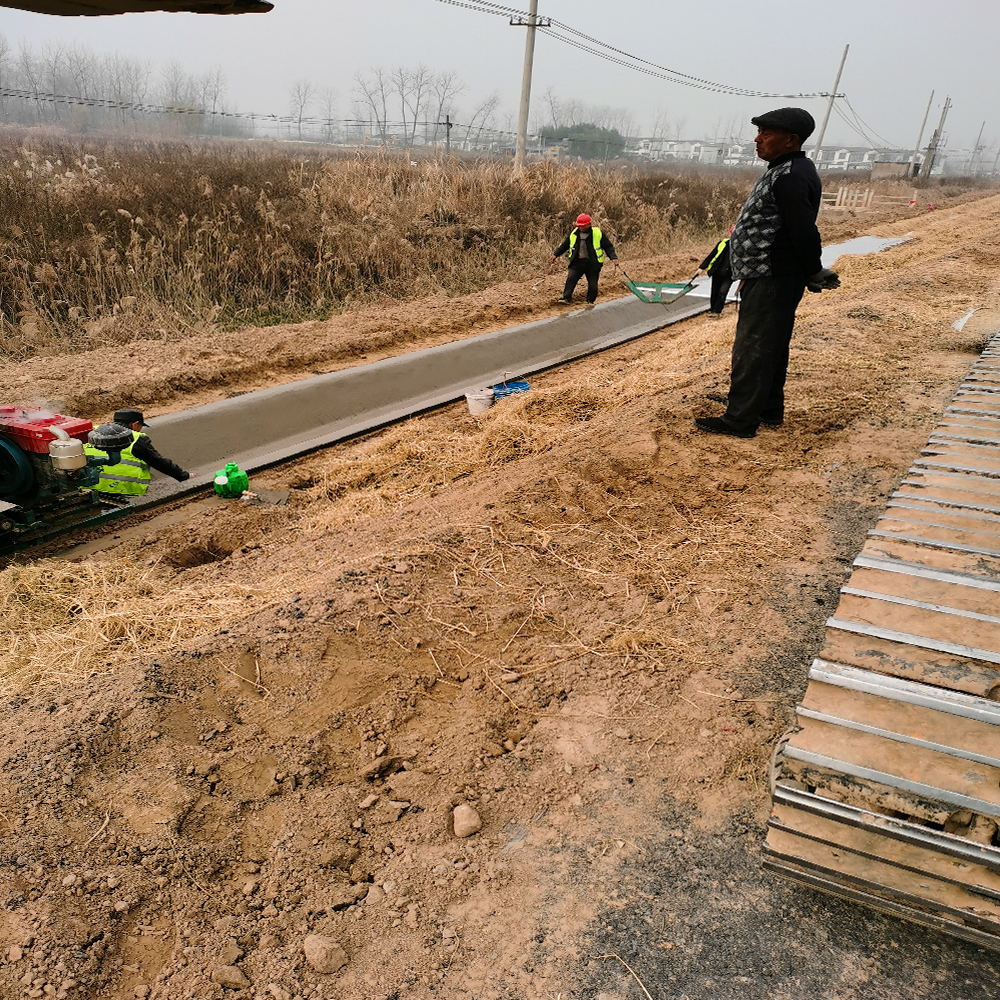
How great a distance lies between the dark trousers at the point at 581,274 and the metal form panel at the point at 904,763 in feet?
36.2

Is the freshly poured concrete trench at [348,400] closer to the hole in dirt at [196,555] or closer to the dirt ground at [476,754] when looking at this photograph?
the hole in dirt at [196,555]

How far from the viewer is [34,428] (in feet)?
15.8

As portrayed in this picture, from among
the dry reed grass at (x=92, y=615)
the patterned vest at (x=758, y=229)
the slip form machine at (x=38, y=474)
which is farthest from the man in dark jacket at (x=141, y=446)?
the patterned vest at (x=758, y=229)

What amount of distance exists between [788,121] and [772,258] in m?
0.87

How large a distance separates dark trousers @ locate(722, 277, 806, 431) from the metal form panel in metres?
3.05

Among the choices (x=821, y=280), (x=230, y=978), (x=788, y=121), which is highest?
(x=788, y=121)

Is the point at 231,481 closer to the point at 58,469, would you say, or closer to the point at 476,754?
the point at 58,469

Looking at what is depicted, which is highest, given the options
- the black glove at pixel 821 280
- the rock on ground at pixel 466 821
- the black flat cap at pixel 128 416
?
the black glove at pixel 821 280

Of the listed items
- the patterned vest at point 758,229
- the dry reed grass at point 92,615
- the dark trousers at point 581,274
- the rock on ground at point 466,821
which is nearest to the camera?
the rock on ground at point 466,821

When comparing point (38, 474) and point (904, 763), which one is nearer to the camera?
point (904, 763)

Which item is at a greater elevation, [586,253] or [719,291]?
[586,253]

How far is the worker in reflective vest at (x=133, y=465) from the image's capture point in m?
5.35

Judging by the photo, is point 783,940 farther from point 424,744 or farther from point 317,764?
point 317,764

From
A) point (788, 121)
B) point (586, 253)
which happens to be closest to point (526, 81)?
point (586, 253)
